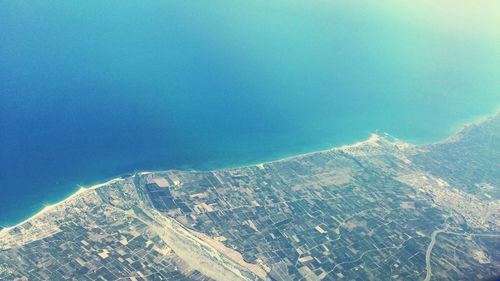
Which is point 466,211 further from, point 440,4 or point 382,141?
point 440,4

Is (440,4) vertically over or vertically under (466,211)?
over

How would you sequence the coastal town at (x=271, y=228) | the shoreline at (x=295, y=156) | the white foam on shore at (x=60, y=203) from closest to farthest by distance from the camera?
the coastal town at (x=271, y=228)
the white foam on shore at (x=60, y=203)
the shoreline at (x=295, y=156)

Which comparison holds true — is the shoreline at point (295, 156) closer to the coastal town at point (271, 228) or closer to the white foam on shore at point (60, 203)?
the white foam on shore at point (60, 203)

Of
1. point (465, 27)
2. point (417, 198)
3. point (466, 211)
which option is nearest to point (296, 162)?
point (417, 198)

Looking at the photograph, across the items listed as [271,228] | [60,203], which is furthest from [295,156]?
[60,203]

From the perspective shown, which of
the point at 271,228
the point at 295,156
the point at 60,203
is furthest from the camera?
the point at 295,156

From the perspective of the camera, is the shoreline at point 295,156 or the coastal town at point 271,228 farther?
the shoreline at point 295,156

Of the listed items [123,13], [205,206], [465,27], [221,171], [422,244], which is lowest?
[422,244]

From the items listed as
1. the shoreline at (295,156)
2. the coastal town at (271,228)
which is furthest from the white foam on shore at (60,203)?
the coastal town at (271,228)

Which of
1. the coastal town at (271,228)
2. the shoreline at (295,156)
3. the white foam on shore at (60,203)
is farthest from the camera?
the shoreline at (295,156)

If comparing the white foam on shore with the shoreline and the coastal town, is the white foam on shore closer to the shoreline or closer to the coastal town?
the shoreline

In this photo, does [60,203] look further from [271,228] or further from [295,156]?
[295,156]
